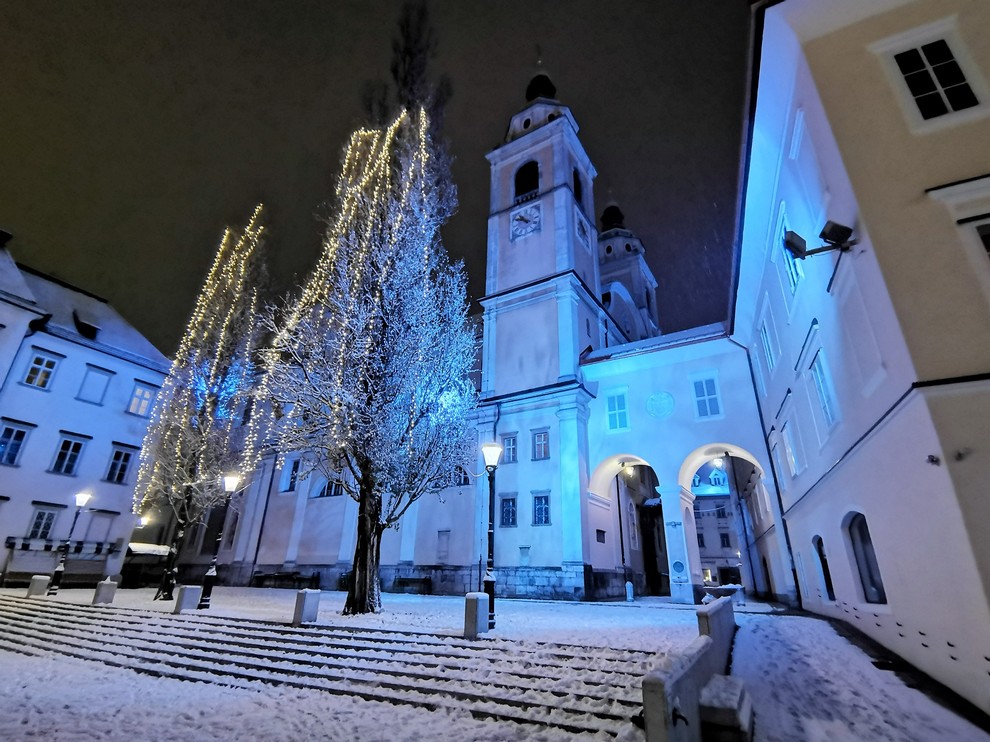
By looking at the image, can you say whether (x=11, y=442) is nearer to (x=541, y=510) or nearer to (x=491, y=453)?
(x=541, y=510)

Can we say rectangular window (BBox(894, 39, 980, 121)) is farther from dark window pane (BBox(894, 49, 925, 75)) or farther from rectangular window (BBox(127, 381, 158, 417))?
rectangular window (BBox(127, 381, 158, 417))

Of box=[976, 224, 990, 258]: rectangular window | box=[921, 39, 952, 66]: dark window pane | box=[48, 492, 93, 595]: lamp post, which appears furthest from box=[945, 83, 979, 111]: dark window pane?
box=[48, 492, 93, 595]: lamp post

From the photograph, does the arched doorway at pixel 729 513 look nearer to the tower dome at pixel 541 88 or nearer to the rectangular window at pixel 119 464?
the tower dome at pixel 541 88

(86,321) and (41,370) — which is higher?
(86,321)

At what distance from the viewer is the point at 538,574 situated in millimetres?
20656

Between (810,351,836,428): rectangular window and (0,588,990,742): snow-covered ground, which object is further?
(810,351,836,428): rectangular window

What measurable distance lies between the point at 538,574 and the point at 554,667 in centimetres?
1444

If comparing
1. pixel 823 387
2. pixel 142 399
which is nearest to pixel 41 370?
pixel 142 399

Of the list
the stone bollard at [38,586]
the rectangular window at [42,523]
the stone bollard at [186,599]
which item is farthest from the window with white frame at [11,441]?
the stone bollard at [186,599]

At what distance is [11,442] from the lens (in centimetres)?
2298

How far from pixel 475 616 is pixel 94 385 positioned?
28.8 m

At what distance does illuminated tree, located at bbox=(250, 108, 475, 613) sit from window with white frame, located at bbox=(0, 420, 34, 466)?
1712cm

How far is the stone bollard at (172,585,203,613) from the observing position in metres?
12.8

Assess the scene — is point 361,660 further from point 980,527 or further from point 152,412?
point 152,412
